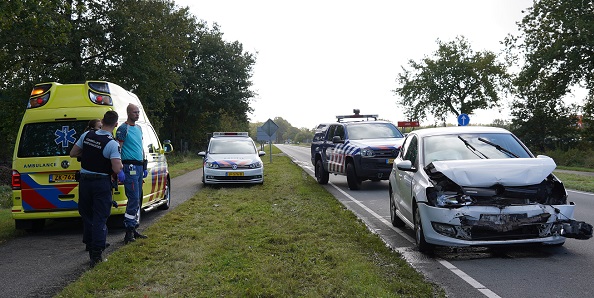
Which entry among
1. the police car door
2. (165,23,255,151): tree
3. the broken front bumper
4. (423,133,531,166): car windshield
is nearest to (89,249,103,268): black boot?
the broken front bumper

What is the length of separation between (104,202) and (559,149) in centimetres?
3864

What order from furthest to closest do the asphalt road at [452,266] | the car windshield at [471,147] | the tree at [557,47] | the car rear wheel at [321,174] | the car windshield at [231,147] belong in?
the tree at [557,47], the car windshield at [231,147], the car rear wheel at [321,174], the car windshield at [471,147], the asphalt road at [452,266]

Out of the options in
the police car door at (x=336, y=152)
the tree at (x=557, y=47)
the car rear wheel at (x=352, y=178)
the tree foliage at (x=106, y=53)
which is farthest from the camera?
the tree at (x=557, y=47)

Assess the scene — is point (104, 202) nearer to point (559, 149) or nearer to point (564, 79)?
point (564, 79)

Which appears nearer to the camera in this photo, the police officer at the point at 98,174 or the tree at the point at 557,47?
the police officer at the point at 98,174

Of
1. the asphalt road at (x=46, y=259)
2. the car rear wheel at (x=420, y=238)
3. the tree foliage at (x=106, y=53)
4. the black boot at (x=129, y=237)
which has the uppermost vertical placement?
the tree foliage at (x=106, y=53)

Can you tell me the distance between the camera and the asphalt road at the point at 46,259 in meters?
5.67

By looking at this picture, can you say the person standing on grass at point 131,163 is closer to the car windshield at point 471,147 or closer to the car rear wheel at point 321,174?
the car windshield at point 471,147

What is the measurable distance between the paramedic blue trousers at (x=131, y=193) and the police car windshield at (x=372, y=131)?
9.47m

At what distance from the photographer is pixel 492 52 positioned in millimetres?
57938

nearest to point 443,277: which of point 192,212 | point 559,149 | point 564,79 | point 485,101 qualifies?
point 192,212

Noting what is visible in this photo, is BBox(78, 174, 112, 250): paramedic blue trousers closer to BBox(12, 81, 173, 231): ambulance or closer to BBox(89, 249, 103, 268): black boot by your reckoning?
BBox(89, 249, 103, 268): black boot

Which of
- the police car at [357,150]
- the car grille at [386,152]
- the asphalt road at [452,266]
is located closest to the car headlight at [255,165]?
the police car at [357,150]

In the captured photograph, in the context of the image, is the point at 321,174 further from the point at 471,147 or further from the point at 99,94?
the point at 471,147
